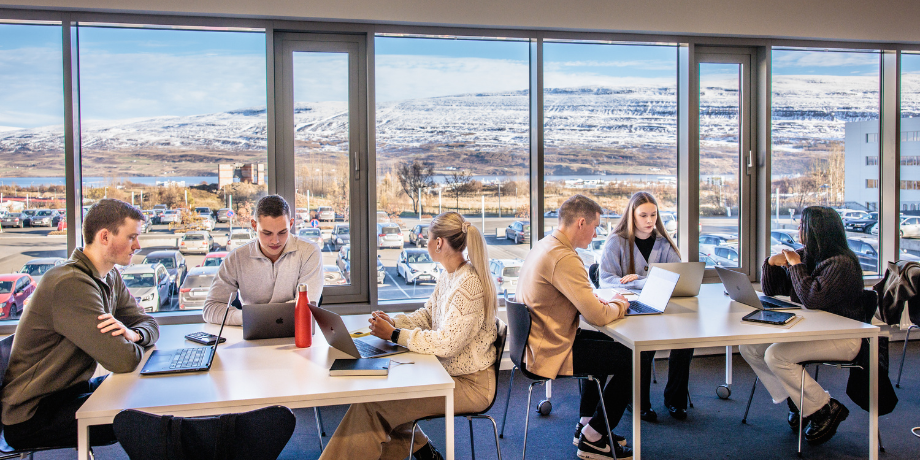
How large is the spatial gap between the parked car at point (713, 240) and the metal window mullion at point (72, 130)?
177 inches

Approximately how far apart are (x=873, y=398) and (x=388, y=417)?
7.55ft

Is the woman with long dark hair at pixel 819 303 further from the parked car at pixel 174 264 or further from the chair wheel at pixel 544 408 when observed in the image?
the parked car at pixel 174 264

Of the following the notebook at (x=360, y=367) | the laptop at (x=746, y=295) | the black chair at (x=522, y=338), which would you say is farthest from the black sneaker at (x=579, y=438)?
the notebook at (x=360, y=367)

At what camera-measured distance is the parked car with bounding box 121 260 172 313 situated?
3979 millimetres

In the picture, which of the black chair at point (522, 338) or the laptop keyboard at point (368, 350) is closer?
the laptop keyboard at point (368, 350)

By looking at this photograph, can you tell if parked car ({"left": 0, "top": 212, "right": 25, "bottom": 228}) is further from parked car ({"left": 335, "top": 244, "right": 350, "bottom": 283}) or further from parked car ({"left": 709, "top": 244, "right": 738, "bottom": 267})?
parked car ({"left": 709, "top": 244, "right": 738, "bottom": 267})

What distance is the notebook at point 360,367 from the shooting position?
206 centimetres

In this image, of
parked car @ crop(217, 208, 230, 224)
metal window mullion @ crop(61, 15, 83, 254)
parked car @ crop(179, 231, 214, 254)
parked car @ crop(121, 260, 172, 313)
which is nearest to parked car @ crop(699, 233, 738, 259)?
parked car @ crop(217, 208, 230, 224)

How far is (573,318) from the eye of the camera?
2.89 m

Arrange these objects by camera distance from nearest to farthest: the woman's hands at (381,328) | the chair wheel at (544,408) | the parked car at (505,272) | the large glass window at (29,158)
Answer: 1. the woman's hands at (381,328)
2. the chair wheel at (544,408)
3. the large glass window at (29,158)
4. the parked car at (505,272)

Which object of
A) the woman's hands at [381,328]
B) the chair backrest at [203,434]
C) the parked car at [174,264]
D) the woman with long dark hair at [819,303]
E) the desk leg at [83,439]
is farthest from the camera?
the parked car at [174,264]

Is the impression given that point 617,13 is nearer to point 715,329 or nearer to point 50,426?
point 715,329

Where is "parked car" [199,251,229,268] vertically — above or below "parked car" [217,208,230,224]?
below

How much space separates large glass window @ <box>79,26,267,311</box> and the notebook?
234 cm
